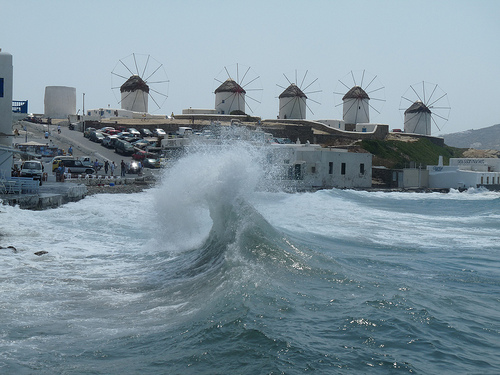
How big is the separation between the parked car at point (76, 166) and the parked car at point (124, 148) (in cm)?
920

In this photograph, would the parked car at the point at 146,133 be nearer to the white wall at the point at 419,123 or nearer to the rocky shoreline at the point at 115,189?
the rocky shoreline at the point at 115,189

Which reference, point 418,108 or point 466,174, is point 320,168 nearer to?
point 466,174

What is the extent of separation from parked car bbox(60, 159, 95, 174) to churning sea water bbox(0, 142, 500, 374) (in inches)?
700

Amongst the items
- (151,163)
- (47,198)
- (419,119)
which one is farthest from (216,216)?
(419,119)

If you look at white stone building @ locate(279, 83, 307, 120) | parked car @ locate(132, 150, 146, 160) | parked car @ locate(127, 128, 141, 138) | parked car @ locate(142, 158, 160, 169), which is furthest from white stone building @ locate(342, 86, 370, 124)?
parked car @ locate(142, 158, 160, 169)

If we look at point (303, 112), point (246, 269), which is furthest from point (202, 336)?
point (303, 112)

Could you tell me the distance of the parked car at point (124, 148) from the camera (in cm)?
4522

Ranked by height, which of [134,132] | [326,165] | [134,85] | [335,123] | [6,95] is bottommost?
[326,165]

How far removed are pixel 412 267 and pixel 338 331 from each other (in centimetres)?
Answer: 549

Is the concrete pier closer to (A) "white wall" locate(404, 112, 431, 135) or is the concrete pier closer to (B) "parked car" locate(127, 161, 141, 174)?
(B) "parked car" locate(127, 161, 141, 174)

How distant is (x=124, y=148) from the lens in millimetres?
45219

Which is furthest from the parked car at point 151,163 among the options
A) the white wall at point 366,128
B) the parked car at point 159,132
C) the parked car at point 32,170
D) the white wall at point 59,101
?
the white wall at point 59,101

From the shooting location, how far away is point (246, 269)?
389 inches

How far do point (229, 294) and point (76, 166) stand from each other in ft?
96.2
